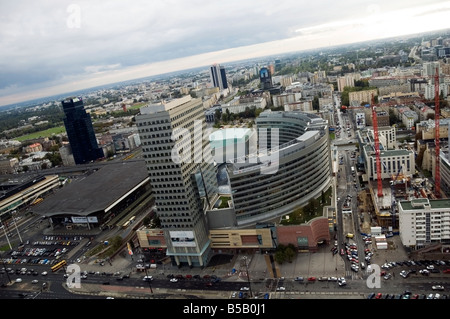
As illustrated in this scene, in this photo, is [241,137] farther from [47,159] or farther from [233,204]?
[47,159]

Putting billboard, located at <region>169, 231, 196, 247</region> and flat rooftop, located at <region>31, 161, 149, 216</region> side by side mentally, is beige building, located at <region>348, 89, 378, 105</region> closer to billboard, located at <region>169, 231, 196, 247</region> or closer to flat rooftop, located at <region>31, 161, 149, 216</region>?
flat rooftop, located at <region>31, 161, 149, 216</region>

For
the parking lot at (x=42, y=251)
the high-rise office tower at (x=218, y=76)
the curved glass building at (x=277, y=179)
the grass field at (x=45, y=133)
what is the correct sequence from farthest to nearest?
1. the high-rise office tower at (x=218, y=76)
2. the grass field at (x=45, y=133)
3. the parking lot at (x=42, y=251)
4. the curved glass building at (x=277, y=179)

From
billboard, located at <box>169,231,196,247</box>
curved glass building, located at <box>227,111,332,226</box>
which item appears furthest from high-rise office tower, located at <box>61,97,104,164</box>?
billboard, located at <box>169,231,196,247</box>

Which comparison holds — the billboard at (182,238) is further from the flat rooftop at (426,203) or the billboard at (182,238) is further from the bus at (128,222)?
the flat rooftop at (426,203)

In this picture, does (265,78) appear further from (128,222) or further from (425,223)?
(425,223)

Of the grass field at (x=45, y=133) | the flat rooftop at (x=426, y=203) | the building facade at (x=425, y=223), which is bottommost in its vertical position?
the building facade at (x=425, y=223)

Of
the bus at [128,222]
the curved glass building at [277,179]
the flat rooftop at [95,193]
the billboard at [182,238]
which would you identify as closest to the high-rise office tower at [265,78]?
the flat rooftop at [95,193]

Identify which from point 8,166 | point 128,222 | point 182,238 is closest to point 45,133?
point 8,166
